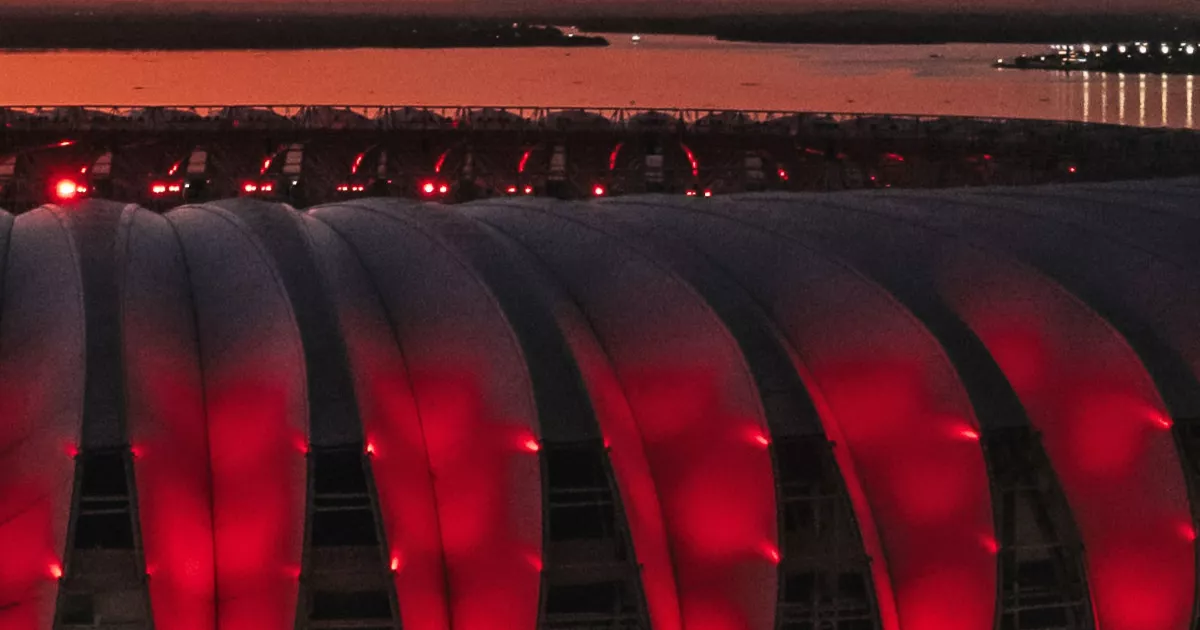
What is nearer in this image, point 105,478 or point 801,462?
point 105,478

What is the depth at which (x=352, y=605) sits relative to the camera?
1264 cm

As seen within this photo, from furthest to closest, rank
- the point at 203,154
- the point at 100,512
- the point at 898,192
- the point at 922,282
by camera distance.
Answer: the point at 203,154, the point at 898,192, the point at 922,282, the point at 100,512

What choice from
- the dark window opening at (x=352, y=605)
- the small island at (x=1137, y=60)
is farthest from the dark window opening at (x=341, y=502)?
the small island at (x=1137, y=60)

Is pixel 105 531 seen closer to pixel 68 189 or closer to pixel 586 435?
pixel 586 435

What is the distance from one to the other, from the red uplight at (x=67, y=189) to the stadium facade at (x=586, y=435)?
56.4ft

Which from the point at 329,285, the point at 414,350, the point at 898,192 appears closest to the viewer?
the point at 414,350

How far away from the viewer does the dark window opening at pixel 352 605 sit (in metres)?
12.6

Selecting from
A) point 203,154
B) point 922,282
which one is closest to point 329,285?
point 922,282

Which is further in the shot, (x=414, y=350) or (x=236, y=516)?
(x=414, y=350)

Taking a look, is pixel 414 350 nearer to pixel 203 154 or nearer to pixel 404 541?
pixel 404 541

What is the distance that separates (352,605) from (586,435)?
242cm

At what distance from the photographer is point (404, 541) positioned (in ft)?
41.4

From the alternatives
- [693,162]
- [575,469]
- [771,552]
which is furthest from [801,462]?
[693,162]

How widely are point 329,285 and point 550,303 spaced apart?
2.18 m
